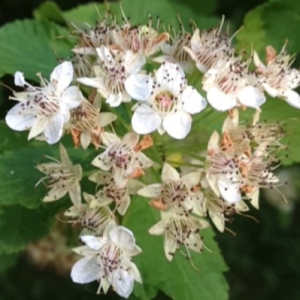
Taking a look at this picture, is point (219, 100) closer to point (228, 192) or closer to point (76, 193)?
point (228, 192)

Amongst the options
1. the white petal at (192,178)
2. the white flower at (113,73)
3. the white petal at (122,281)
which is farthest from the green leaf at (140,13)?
the white petal at (122,281)

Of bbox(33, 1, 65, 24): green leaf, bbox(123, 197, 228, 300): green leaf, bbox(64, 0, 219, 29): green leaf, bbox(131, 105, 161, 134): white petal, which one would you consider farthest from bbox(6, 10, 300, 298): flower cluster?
bbox(33, 1, 65, 24): green leaf

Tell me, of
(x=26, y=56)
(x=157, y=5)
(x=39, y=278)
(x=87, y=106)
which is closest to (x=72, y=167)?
(x=87, y=106)

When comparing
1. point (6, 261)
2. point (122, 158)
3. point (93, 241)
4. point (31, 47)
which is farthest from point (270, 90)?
point (6, 261)

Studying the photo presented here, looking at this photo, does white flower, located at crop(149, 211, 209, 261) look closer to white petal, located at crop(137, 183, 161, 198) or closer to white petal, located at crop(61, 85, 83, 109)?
white petal, located at crop(137, 183, 161, 198)

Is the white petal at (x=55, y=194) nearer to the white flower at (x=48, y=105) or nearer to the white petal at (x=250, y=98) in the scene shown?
the white flower at (x=48, y=105)

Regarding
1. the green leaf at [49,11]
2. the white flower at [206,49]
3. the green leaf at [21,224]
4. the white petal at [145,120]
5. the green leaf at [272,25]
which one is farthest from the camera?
the green leaf at [49,11]
